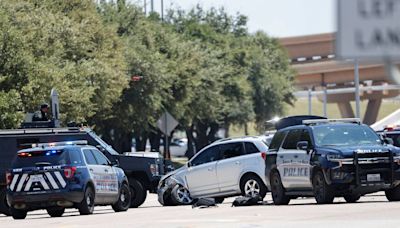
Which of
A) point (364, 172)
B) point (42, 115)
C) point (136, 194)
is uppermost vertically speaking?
point (42, 115)

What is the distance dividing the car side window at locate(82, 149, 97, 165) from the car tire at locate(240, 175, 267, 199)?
3.82 metres

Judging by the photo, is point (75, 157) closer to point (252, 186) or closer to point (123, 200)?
point (123, 200)

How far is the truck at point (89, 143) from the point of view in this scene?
1063 inches

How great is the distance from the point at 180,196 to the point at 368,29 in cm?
2225

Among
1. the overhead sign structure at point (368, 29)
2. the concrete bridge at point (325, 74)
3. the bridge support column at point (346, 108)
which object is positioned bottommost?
the bridge support column at point (346, 108)

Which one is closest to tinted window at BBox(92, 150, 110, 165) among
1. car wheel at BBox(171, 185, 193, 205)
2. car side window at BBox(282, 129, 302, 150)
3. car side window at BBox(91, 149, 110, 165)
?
car side window at BBox(91, 149, 110, 165)

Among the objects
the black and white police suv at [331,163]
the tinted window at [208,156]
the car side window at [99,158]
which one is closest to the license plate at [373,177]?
the black and white police suv at [331,163]

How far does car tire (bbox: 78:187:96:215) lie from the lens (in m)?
23.2

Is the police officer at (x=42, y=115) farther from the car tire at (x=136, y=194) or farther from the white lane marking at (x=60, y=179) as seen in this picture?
the white lane marking at (x=60, y=179)

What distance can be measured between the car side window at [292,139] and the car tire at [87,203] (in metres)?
4.22

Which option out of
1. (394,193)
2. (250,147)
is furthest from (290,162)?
(250,147)

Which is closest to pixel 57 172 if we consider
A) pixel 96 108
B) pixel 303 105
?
pixel 96 108

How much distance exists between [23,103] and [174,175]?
475 inches

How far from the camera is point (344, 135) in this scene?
74.4 ft
